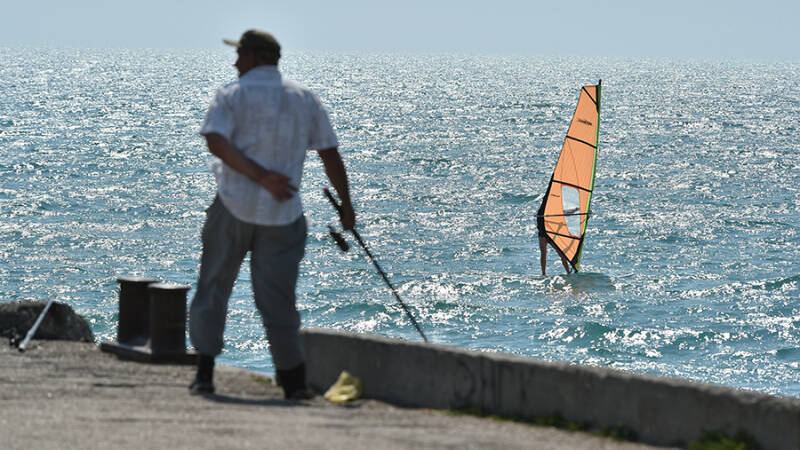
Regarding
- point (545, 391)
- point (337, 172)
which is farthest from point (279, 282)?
point (545, 391)

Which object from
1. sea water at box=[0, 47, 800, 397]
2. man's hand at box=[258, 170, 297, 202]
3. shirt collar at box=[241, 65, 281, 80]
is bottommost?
sea water at box=[0, 47, 800, 397]

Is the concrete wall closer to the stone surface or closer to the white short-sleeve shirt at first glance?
the white short-sleeve shirt

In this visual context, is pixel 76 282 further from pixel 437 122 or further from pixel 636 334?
pixel 437 122

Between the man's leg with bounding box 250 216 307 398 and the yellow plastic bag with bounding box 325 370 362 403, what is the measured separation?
0.87 ft

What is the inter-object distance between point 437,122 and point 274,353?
247ft

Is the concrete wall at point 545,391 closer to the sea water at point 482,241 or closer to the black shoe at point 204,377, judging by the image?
the black shoe at point 204,377

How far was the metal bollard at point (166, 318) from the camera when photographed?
6582 mm

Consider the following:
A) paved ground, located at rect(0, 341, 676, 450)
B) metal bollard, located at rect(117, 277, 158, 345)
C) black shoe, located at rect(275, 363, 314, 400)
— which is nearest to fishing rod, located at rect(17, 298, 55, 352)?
metal bollard, located at rect(117, 277, 158, 345)

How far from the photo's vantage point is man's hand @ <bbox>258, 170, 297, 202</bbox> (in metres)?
5.10

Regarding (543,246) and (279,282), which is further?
(543,246)

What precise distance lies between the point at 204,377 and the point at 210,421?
83 centimetres

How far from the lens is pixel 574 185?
93.2ft

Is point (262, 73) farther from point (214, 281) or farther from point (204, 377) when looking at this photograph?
point (204, 377)

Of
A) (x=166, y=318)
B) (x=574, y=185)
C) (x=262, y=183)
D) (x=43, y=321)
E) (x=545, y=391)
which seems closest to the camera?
(x=545, y=391)
